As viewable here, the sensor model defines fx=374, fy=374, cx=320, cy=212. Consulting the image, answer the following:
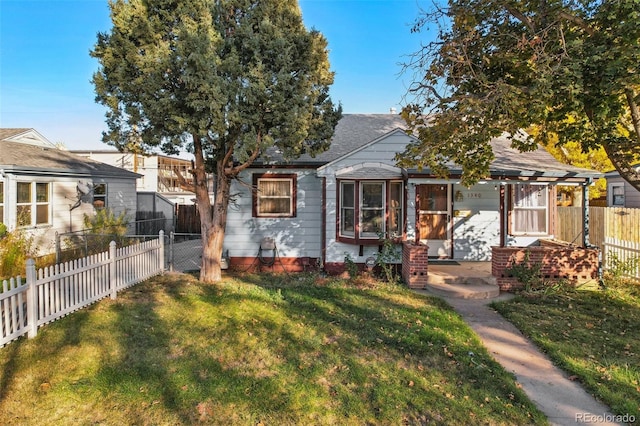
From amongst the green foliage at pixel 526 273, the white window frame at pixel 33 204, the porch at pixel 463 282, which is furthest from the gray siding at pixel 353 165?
the white window frame at pixel 33 204

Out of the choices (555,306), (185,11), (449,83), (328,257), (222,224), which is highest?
(185,11)

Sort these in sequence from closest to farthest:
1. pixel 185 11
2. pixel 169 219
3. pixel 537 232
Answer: pixel 185 11 < pixel 537 232 < pixel 169 219

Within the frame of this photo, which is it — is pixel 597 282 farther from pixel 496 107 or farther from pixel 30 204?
pixel 30 204

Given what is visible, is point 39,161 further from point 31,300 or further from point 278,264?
point 31,300

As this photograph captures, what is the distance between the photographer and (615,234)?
9.85 metres

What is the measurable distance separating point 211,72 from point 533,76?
226 inches

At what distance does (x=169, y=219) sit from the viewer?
821 inches

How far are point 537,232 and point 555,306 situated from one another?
13.6 feet

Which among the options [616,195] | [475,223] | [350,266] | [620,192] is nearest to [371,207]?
[350,266]

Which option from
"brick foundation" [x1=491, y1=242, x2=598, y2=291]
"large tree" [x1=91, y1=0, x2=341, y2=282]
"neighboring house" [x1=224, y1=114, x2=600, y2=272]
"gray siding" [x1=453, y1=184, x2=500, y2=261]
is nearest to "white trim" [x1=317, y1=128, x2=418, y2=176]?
"neighboring house" [x1=224, y1=114, x2=600, y2=272]

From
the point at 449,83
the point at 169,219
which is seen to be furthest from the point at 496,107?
the point at 169,219

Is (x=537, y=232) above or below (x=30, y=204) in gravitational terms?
below

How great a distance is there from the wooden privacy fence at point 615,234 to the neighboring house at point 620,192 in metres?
7.78

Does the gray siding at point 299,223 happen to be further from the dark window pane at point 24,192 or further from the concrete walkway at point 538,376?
the dark window pane at point 24,192
